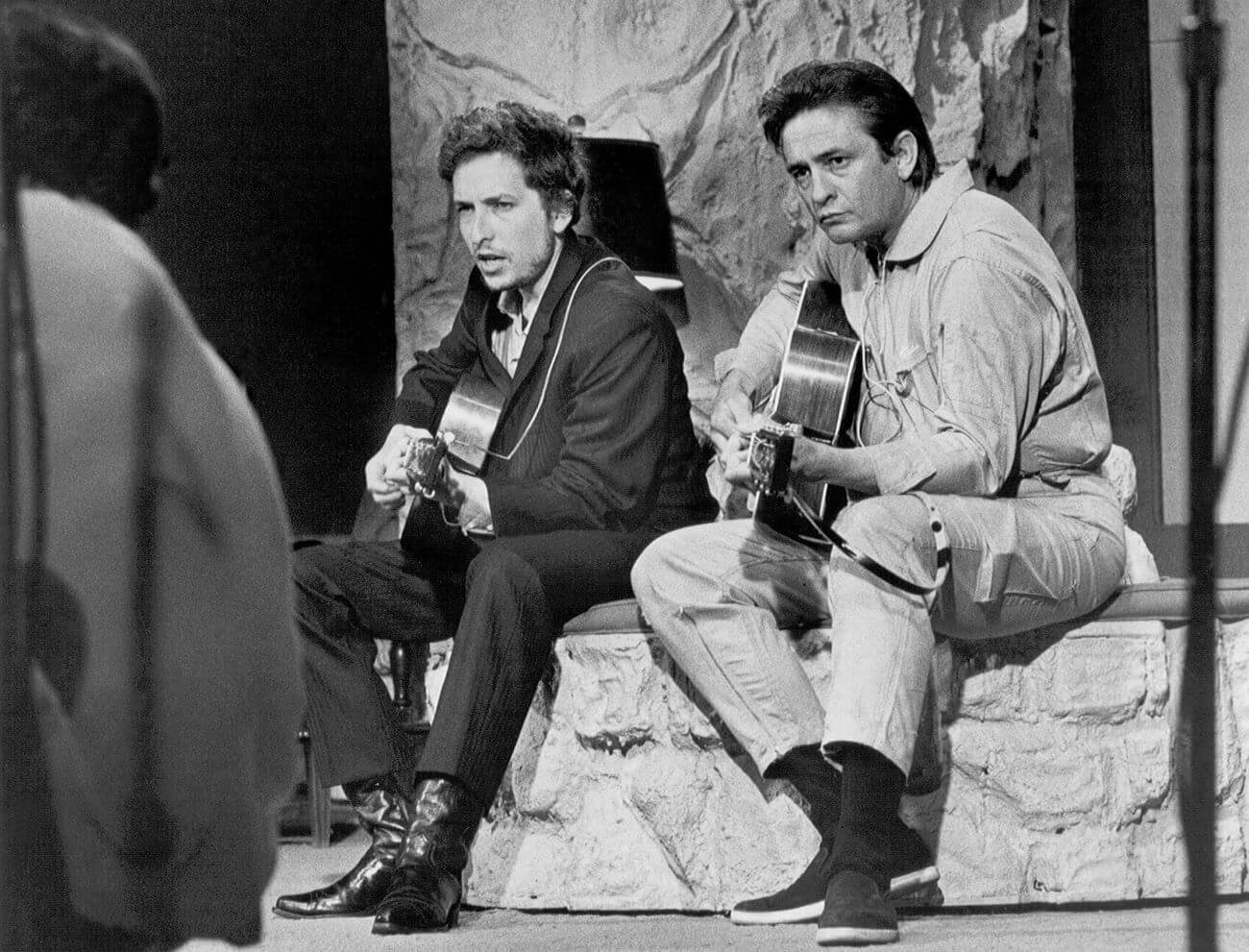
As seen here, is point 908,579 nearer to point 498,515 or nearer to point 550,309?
point 498,515

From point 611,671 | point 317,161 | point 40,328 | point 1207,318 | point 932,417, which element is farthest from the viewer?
point 317,161

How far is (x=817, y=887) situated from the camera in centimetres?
233

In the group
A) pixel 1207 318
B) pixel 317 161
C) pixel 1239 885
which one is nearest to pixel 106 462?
pixel 1207 318

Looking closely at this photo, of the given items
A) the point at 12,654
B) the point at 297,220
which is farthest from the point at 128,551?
the point at 297,220

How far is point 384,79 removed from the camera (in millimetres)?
4078

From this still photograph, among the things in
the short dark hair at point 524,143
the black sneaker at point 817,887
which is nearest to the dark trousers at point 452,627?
the black sneaker at point 817,887

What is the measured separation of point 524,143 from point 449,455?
524 millimetres

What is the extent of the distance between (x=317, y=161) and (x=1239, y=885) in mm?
2359

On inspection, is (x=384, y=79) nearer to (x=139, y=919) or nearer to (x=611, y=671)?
(x=611, y=671)

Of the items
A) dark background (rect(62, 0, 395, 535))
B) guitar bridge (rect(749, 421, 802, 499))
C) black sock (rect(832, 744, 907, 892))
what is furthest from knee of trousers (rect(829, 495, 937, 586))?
dark background (rect(62, 0, 395, 535))

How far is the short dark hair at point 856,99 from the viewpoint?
270 cm

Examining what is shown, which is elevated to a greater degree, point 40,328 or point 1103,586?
point 40,328

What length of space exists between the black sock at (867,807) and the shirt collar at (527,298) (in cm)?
98

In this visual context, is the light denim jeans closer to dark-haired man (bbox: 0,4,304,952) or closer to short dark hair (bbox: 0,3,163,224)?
dark-haired man (bbox: 0,4,304,952)
